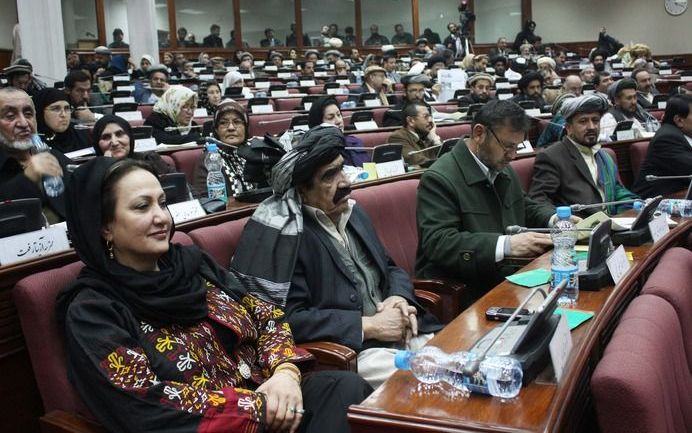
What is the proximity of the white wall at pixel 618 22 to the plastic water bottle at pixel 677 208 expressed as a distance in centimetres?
1751

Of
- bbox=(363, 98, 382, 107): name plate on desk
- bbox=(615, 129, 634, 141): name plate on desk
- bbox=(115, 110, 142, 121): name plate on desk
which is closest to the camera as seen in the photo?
bbox=(615, 129, 634, 141): name plate on desk

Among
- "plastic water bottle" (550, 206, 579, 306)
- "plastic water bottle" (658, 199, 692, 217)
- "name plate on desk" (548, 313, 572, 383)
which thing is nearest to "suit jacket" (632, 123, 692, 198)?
"plastic water bottle" (658, 199, 692, 217)

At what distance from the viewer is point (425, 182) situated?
2.68 m

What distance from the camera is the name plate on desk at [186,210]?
2502 millimetres

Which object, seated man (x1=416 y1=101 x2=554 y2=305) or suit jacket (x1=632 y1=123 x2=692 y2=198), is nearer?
seated man (x1=416 y1=101 x2=554 y2=305)

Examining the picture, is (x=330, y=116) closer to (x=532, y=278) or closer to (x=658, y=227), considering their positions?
(x=658, y=227)

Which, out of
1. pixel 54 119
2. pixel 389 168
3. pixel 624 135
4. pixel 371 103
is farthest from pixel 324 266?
pixel 371 103

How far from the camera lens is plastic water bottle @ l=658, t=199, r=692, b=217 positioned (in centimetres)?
287

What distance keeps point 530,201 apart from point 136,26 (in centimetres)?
1110

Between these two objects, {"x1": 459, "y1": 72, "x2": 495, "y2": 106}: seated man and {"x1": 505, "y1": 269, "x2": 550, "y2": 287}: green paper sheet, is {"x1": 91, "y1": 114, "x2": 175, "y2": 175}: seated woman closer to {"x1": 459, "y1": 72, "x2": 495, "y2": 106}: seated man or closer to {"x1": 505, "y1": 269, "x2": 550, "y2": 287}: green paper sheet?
{"x1": 505, "y1": 269, "x2": 550, "y2": 287}: green paper sheet

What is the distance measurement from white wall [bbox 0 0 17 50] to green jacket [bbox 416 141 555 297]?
47.2ft

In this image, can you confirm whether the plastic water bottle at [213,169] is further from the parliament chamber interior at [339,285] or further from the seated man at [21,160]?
the seated man at [21,160]

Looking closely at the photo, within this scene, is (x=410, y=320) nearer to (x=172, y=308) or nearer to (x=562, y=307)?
(x=562, y=307)

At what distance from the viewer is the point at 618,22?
62.2 ft
